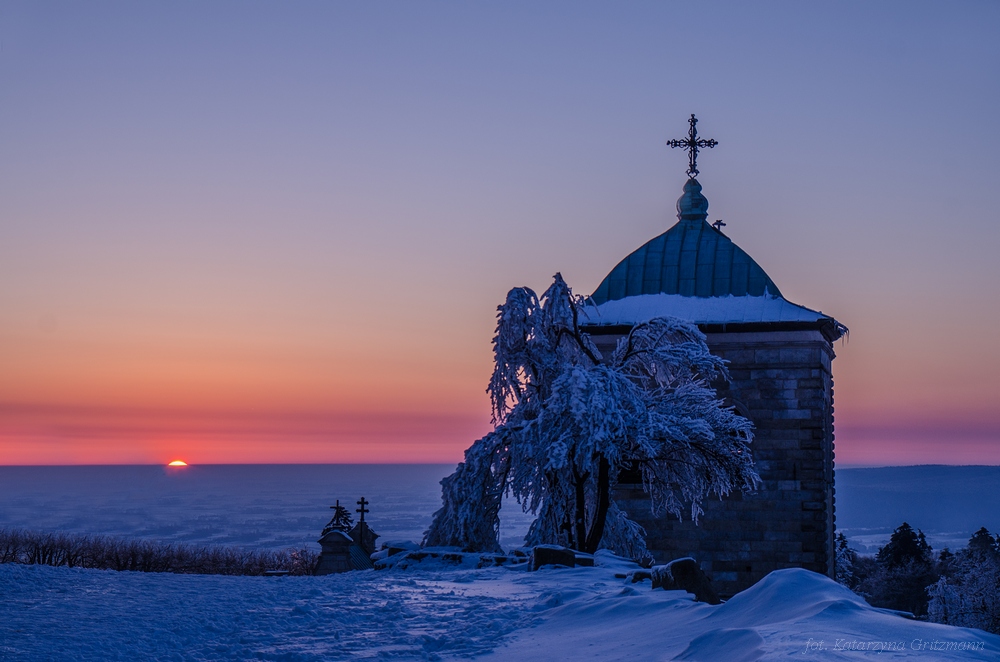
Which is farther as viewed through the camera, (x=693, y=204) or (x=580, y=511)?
(x=693, y=204)

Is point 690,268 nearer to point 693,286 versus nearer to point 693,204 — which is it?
point 693,286

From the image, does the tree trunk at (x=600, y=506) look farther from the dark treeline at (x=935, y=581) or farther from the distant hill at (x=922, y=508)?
the distant hill at (x=922, y=508)

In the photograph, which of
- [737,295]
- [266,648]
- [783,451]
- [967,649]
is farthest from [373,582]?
[737,295]

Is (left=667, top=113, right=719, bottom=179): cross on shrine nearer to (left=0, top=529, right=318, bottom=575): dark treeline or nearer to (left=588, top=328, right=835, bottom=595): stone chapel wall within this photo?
(left=588, top=328, right=835, bottom=595): stone chapel wall

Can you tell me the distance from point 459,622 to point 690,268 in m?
15.1

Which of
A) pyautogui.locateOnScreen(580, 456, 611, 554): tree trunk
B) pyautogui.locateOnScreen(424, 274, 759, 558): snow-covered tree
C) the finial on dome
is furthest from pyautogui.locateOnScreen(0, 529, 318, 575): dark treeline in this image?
pyautogui.locateOnScreen(580, 456, 611, 554): tree trunk

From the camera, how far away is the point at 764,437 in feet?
65.3

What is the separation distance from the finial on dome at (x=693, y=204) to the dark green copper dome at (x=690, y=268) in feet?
0.08

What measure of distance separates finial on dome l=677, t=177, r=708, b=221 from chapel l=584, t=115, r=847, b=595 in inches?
106

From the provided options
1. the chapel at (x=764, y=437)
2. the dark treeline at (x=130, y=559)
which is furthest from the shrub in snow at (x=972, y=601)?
the dark treeline at (x=130, y=559)

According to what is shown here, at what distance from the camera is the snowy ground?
5.91 meters

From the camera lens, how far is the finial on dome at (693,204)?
2372 cm

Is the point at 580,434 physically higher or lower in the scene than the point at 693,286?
lower

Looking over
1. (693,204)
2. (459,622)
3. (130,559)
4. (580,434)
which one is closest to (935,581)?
(693,204)
